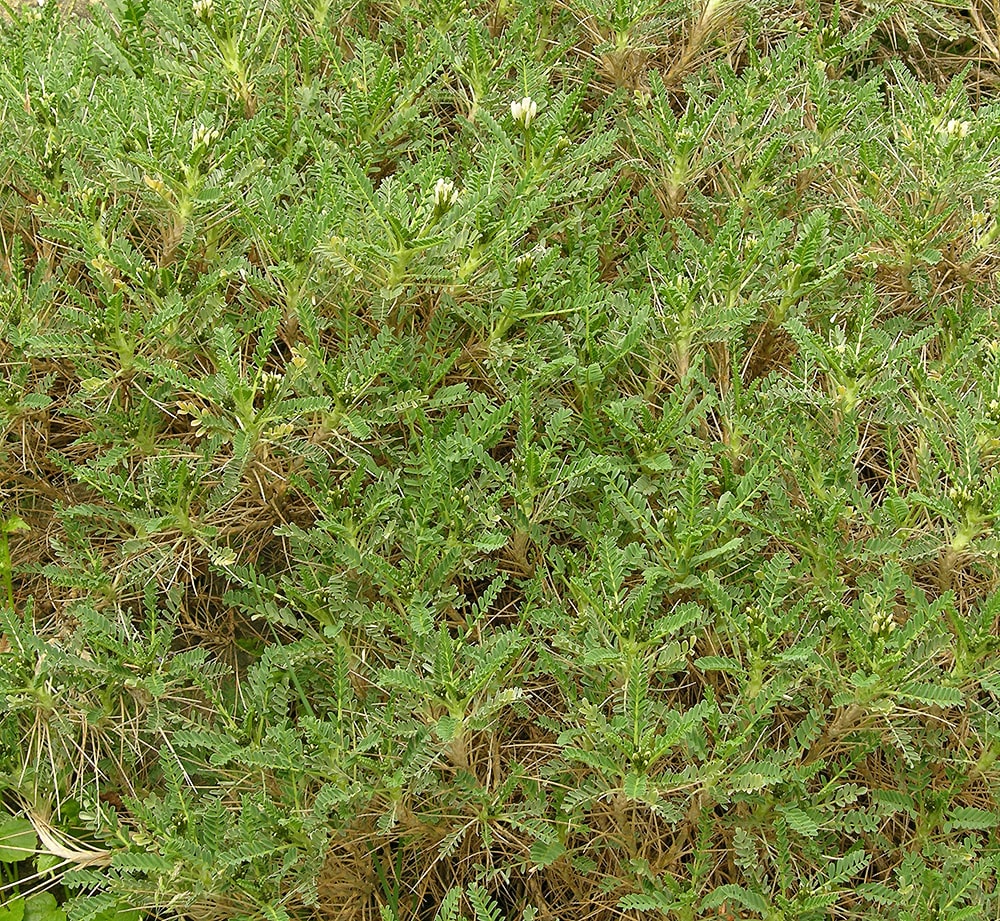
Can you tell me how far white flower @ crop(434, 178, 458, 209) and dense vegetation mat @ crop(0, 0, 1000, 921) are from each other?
0.02 meters

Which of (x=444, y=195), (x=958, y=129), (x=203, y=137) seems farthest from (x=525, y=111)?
(x=958, y=129)

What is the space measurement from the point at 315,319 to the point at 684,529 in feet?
3.23

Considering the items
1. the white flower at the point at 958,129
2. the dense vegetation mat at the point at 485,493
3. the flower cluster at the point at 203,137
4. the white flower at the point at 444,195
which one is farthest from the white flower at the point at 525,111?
the white flower at the point at 958,129

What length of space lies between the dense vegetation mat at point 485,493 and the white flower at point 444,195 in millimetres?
20

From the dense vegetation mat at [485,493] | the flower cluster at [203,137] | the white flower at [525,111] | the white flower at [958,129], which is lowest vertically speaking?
the dense vegetation mat at [485,493]

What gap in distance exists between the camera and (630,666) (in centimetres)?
220

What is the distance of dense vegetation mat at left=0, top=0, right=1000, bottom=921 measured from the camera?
2.21 m

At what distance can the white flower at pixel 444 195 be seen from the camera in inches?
95.0

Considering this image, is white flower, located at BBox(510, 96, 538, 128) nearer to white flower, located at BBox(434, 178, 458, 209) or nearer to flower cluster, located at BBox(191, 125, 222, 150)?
white flower, located at BBox(434, 178, 458, 209)

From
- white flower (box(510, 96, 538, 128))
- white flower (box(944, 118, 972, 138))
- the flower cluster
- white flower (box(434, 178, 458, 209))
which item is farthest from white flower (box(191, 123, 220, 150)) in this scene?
white flower (box(944, 118, 972, 138))

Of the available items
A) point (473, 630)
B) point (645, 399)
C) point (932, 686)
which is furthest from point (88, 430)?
point (932, 686)

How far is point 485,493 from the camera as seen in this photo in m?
2.54

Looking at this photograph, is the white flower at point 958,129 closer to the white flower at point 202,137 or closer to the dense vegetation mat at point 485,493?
the dense vegetation mat at point 485,493

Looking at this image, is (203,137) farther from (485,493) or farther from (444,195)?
(485,493)
